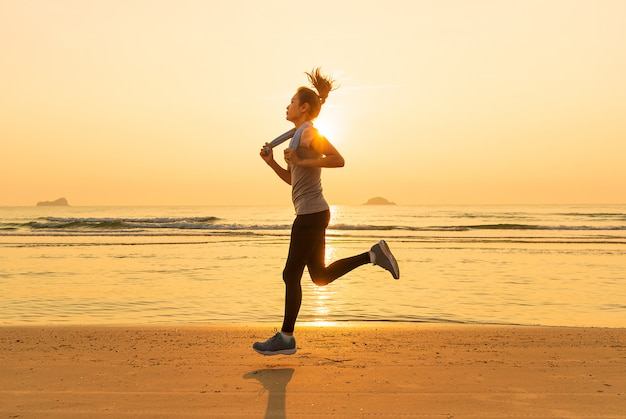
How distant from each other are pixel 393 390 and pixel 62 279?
9.42 meters

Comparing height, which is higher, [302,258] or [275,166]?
[275,166]

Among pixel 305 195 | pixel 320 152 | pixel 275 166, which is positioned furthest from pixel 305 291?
pixel 320 152

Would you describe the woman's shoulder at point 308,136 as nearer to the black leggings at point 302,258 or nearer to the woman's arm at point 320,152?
the woman's arm at point 320,152

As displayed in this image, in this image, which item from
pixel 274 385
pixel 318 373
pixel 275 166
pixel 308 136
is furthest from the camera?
pixel 275 166

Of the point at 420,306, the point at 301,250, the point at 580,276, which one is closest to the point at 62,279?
the point at 420,306

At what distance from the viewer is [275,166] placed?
5.08m

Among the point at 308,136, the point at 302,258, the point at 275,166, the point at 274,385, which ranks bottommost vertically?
the point at 274,385

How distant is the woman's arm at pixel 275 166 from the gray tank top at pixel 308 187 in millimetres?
220

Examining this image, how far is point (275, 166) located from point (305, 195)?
42 cm

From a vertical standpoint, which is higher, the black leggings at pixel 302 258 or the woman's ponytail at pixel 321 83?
the woman's ponytail at pixel 321 83

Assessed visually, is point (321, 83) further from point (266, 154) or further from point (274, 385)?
point (274, 385)

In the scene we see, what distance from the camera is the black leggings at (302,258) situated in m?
4.82

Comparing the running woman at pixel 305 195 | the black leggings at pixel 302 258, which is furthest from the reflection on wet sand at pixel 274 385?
the black leggings at pixel 302 258

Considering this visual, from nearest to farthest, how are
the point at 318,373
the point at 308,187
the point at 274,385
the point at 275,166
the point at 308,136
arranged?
the point at 274,385 < the point at 318,373 < the point at 308,136 < the point at 308,187 < the point at 275,166
